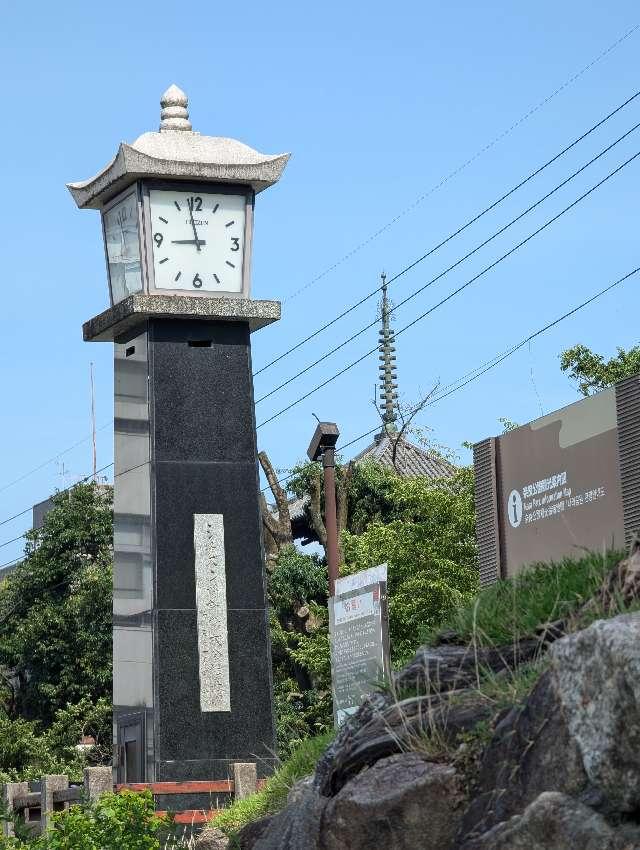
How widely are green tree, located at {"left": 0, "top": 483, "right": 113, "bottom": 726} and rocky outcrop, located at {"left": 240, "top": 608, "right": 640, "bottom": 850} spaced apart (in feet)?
82.6

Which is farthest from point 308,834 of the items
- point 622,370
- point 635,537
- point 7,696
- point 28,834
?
point 7,696

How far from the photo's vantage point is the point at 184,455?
1900 centimetres

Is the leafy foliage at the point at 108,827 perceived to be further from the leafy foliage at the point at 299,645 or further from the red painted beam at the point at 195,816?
the leafy foliage at the point at 299,645

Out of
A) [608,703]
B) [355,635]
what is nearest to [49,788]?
[355,635]

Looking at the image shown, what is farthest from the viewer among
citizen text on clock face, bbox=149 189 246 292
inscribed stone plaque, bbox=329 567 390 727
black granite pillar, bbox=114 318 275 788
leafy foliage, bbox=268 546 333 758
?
leafy foliage, bbox=268 546 333 758

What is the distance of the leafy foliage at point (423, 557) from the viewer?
95.0 feet

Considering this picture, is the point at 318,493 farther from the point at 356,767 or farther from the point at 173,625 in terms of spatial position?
the point at 356,767

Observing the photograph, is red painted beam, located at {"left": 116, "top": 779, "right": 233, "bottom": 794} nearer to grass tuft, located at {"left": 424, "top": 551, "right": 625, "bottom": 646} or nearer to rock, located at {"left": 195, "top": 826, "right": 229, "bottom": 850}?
rock, located at {"left": 195, "top": 826, "right": 229, "bottom": 850}

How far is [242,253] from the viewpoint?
20.0 m

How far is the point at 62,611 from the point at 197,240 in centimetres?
1705

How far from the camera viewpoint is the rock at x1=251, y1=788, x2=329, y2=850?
8727mm

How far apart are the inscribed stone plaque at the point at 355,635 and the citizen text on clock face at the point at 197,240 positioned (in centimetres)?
533

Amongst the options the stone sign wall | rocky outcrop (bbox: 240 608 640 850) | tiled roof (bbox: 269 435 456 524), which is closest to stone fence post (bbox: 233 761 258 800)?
the stone sign wall

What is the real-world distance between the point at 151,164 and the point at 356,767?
1177cm
